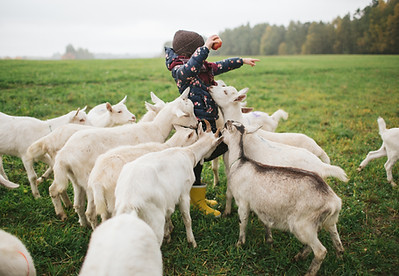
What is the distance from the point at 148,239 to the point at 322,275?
235 cm

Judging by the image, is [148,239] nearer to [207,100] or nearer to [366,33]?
[207,100]

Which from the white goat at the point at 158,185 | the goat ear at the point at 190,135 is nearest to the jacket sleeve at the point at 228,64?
the goat ear at the point at 190,135

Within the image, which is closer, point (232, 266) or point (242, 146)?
point (232, 266)

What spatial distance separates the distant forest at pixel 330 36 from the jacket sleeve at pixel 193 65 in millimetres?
18114

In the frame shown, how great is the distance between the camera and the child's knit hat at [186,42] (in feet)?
12.7

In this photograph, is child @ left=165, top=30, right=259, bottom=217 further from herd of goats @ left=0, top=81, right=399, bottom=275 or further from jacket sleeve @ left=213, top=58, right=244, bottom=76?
herd of goats @ left=0, top=81, right=399, bottom=275

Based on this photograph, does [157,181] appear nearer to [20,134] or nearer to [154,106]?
[154,106]

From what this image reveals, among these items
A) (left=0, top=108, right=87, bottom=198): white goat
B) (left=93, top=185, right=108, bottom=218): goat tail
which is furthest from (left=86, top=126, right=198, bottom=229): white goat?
(left=0, top=108, right=87, bottom=198): white goat

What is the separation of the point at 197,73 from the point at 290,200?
1.91m

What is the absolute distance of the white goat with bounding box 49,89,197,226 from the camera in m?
3.46

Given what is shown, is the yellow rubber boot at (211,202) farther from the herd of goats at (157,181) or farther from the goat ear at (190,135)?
the goat ear at (190,135)

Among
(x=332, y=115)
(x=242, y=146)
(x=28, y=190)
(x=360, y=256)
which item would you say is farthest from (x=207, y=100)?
(x=332, y=115)

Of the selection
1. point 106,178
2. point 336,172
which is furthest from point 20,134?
point 336,172

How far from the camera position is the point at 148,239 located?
199 cm
